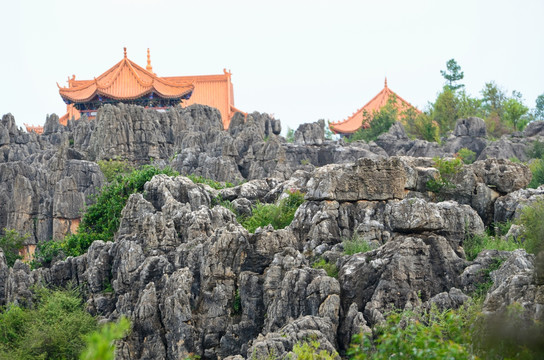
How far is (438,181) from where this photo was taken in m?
27.9

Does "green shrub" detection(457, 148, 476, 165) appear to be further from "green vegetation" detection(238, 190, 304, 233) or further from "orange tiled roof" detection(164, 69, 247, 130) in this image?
"orange tiled roof" detection(164, 69, 247, 130)

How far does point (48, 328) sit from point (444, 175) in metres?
11.5

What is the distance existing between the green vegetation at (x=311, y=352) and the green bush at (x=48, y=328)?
6.32m

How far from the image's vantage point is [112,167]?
4428cm

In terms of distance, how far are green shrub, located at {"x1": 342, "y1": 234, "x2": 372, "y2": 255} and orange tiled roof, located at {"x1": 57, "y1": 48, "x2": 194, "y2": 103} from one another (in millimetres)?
36413

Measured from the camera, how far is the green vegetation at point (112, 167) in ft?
143

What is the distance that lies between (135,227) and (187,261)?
356cm

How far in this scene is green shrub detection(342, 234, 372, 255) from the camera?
24.1 m

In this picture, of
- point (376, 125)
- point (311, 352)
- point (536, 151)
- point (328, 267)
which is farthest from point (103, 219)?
point (376, 125)

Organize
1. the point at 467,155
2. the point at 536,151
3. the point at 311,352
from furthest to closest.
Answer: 1. the point at 467,155
2. the point at 536,151
3. the point at 311,352

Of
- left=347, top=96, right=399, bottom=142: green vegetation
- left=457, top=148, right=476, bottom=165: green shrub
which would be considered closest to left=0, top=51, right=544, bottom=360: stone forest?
left=457, top=148, right=476, bottom=165: green shrub

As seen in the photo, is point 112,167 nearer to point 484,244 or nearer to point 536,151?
point 536,151

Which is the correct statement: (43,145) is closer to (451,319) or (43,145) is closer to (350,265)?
(350,265)

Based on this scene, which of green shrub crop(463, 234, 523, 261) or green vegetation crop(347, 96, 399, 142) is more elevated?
green vegetation crop(347, 96, 399, 142)
